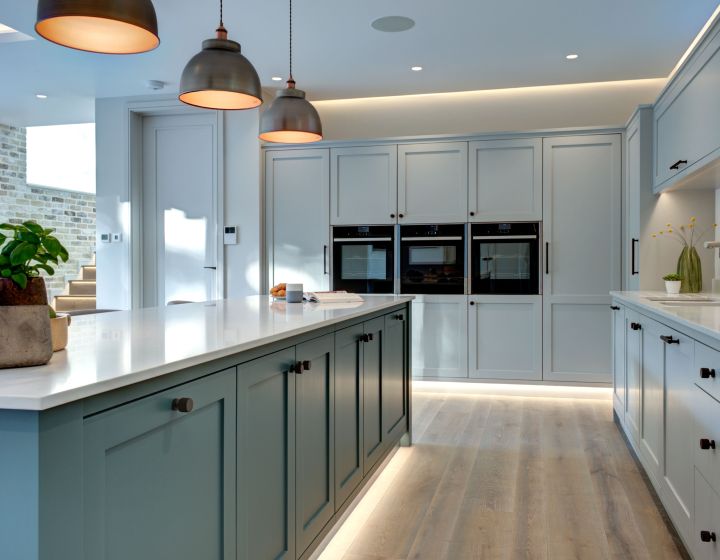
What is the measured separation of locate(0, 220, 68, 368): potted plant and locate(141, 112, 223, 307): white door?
4362 millimetres

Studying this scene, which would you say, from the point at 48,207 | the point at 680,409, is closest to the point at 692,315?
the point at 680,409

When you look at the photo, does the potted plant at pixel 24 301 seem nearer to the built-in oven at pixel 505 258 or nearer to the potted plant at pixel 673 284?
the potted plant at pixel 673 284

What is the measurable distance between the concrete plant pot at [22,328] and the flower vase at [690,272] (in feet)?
12.1

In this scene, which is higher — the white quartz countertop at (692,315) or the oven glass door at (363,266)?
the oven glass door at (363,266)

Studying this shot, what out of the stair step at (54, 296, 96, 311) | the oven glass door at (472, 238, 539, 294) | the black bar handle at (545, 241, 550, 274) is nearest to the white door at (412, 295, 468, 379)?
the oven glass door at (472, 238, 539, 294)

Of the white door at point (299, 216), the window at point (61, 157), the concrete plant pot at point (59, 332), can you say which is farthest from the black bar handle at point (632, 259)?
the window at point (61, 157)

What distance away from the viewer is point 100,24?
193 centimetres

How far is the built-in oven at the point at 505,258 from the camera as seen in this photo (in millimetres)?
4918

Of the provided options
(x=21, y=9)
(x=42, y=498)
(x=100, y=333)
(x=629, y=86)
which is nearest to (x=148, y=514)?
(x=42, y=498)

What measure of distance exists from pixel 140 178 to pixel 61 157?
3.20 metres

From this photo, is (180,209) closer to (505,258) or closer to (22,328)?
Result: (505,258)

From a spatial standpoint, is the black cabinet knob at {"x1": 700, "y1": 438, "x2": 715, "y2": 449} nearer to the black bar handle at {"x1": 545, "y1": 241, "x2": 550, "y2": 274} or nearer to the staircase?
the black bar handle at {"x1": 545, "y1": 241, "x2": 550, "y2": 274}

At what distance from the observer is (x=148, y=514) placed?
3.78ft

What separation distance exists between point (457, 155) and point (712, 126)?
239 cm
